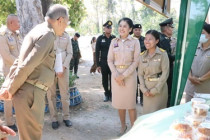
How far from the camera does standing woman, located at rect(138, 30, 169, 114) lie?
3479 millimetres

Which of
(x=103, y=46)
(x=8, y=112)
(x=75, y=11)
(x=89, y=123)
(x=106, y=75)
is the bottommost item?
(x=89, y=123)

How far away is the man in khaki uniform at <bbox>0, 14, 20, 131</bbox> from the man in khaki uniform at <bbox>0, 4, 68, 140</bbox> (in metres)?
1.36

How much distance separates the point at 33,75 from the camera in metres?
2.63

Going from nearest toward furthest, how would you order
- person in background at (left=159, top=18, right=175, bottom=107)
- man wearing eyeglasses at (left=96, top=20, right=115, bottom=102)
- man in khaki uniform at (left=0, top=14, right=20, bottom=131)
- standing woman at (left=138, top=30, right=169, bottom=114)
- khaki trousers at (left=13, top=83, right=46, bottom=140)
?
1. khaki trousers at (left=13, top=83, right=46, bottom=140)
2. standing woman at (left=138, top=30, right=169, bottom=114)
3. man in khaki uniform at (left=0, top=14, right=20, bottom=131)
4. person in background at (left=159, top=18, right=175, bottom=107)
5. man wearing eyeglasses at (left=96, top=20, right=115, bottom=102)

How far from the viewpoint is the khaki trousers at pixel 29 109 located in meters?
2.62

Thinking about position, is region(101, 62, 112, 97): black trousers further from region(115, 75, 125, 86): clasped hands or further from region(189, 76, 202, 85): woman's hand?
region(189, 76, 202, 85): woman's hand

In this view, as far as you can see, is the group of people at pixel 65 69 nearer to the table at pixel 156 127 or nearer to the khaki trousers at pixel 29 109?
the khaki trousers at pixel 29 109

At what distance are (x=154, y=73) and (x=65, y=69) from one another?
5.05ft

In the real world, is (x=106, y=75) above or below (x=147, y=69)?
below

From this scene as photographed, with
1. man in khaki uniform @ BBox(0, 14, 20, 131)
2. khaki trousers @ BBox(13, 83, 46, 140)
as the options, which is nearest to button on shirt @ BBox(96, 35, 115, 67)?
man in khaki uniform @ BBox(0, 14, 20, 131)

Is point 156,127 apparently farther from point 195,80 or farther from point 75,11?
point 75,11

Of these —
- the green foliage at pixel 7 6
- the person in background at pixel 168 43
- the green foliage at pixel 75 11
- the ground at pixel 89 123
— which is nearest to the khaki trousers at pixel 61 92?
the ground at pixel 89 123

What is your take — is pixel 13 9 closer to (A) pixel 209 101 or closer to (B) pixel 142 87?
(B) pixel 142 87

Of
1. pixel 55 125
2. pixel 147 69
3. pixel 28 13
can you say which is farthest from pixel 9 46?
pixel 147 69
